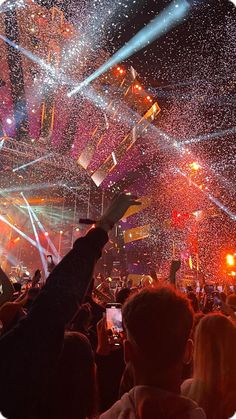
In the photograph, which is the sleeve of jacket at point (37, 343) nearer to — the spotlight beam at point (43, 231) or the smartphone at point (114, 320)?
the smartphone at point (114, 320)

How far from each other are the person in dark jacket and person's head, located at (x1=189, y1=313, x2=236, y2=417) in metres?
1.26

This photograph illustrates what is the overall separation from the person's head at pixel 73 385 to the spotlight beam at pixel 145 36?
30.8 ft

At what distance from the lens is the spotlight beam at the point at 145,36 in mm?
9244

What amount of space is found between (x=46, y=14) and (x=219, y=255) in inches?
727

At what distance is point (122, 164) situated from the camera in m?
18.6

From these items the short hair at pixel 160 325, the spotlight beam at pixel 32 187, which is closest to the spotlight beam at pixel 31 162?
the spotlight beam at pixel 32 187

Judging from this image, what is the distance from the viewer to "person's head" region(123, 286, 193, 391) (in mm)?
1151

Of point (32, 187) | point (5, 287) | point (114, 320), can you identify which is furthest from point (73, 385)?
point (32, 187)

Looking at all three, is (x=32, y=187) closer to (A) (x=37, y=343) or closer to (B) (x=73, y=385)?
(B) (x=73, y=385)

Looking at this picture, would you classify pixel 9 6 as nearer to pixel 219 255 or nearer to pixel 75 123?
pixel 75 123

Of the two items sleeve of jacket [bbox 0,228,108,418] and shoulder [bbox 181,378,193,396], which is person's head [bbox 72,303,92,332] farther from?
sleeve of jacket [bbox 0,228,108,418]

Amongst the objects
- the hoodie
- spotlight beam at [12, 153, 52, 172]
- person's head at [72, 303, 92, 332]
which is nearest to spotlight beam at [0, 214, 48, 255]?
spotlight beam at [12, 153, 52, 172]

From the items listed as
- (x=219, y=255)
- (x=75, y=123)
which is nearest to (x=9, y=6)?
(x=75, y=123)

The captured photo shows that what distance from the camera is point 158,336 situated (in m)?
1.16
